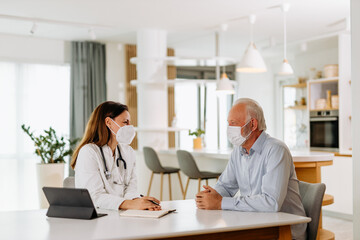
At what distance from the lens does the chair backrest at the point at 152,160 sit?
591cm

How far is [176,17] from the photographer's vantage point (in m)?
5.97

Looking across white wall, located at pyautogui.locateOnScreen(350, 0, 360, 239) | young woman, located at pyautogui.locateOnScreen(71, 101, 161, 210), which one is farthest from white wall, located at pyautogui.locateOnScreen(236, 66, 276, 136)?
young woman, located at pyautogui.locateOnScreen(71, 101, 161, 210)

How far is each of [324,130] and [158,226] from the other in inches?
210

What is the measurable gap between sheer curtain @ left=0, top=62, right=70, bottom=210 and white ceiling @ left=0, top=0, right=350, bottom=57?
2.00 ft

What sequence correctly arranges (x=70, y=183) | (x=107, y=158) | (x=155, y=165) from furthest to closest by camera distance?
1. (x=155, y=165)
2. (x=70, y=183)
3. (x=107, y=158)

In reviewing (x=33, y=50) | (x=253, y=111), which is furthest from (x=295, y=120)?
(x=253, y=111)

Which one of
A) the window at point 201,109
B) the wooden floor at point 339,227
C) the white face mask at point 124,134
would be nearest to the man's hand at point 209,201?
the white face mask at point 124,134

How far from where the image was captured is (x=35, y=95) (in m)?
7.38

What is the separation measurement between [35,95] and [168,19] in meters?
2.65

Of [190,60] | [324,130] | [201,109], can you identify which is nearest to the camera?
[190,60]

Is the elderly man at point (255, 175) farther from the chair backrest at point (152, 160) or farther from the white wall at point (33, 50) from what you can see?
the white wall at point (33, 50)

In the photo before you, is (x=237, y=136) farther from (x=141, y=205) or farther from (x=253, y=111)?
(x=141, y=205)

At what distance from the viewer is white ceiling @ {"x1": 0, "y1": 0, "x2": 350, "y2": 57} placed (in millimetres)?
5340

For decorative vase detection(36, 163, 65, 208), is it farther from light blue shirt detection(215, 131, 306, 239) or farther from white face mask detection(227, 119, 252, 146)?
white face mask detection(227, 119, 252, 146)
